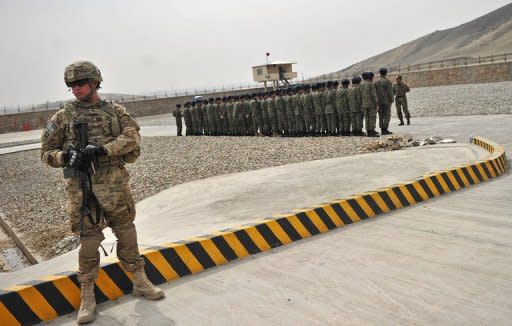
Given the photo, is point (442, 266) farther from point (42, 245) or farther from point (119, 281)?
point (42, 245)

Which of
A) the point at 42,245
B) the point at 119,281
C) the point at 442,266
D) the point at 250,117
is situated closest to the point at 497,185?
the point at 442,266

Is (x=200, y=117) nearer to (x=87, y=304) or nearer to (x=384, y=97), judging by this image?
(x=384, y=97)

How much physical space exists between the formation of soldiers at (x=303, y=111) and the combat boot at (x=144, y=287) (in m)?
10.6

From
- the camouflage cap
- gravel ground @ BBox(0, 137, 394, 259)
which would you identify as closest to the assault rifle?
the camouflage cap

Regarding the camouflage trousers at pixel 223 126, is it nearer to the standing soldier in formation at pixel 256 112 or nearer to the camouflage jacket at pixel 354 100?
the standing soldier in formation at pixel 256 112

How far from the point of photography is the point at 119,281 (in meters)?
3.93

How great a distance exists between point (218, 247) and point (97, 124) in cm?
157

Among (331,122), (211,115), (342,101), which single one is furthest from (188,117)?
(342,101)

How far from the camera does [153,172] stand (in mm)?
11367

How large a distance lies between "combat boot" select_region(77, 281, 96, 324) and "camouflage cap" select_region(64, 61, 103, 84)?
1.41 meters

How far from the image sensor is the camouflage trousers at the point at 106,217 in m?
3.54

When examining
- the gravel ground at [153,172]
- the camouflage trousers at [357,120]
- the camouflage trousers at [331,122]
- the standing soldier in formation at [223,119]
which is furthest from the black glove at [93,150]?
the standing soldier in formation at [223,119]

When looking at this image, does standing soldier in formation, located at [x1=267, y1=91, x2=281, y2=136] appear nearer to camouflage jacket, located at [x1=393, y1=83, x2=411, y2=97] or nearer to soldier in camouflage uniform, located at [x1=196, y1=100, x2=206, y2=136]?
camouflage jacket, located at [x1=393, y1=83, x2=411, y2=97]

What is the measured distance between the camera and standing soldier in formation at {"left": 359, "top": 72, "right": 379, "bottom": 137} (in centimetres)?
1342
